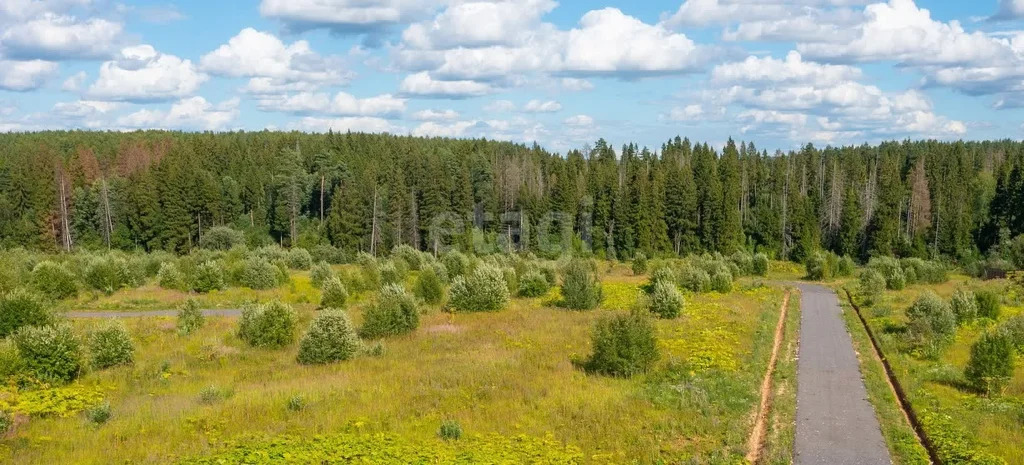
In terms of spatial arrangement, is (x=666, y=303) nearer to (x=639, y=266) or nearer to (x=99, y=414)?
(x=99, y=414)

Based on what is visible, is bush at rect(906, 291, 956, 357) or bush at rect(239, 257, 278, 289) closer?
bush at rect(906, 291, 956, 357)

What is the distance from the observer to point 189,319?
3106 cm

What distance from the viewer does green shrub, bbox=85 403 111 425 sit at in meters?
16.7

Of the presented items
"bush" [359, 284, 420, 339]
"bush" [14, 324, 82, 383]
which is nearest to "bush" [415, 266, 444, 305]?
"bush" [359, 284, 420, 339]

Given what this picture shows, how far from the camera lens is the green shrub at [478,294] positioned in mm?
36156

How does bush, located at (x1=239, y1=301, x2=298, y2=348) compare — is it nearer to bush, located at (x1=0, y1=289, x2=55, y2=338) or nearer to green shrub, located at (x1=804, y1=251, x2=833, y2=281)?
bush, located at (x1=0, y1=289, x2=55, y2=338)

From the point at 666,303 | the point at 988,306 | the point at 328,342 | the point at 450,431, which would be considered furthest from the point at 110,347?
the point at 988,306

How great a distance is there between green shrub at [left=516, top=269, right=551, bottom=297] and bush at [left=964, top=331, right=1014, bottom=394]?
26276mm

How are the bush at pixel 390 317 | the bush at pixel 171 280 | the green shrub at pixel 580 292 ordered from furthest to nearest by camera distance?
1. the bush at pixel 171 280
2. the green shrub at pixel 580 292
3. the bush at pixel 390 317

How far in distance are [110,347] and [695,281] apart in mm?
34426

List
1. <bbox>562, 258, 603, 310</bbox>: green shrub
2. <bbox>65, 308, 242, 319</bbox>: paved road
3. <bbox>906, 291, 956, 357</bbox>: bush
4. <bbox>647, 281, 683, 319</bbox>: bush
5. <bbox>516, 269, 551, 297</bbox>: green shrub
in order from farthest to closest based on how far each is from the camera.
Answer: <bbox>516, 269, 551, 297</bbox>: green shrub, <bbox>562, 258, 603, 310</bbox>: green shrub, <bbox>65, 308, 242, 319</bbox>: paved road, <bbox>647, 281, 683, 319</bbox>: bush, <bbox>906, 291, 956, 357</bbox>: bush

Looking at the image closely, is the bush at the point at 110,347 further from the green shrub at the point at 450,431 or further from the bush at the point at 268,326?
the green shrub at the point at 450,431

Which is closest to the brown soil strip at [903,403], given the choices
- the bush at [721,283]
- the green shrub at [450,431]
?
the green shrub at [450,431]

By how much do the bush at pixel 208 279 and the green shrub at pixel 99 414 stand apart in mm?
28828
